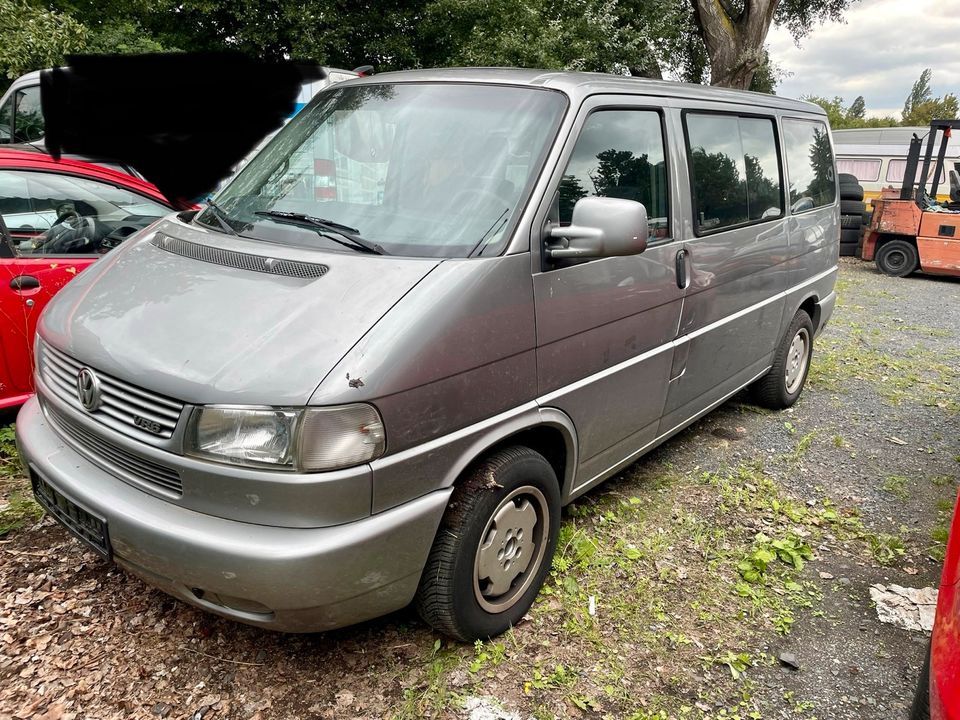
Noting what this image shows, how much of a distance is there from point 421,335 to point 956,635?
1635 millimetres

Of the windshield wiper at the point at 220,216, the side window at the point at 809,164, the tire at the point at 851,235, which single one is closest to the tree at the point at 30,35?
the windshield wiper at the point at 220,216

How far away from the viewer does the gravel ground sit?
2.61 m

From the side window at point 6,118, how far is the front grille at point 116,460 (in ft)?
25.9

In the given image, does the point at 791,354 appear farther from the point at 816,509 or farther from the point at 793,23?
the point at 793,23

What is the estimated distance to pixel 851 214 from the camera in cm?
1519

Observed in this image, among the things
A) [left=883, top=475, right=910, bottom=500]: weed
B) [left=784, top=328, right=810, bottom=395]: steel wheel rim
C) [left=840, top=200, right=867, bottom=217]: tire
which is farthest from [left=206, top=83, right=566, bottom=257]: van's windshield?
[left=840, top=200, right=867, bottom=217]: tire

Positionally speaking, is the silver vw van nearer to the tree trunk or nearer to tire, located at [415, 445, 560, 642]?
tire, located at [415, 445, 560, 642]

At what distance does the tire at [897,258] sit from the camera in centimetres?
1312

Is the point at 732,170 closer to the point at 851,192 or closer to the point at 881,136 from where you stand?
the point at 851,192

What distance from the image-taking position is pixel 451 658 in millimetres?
2793

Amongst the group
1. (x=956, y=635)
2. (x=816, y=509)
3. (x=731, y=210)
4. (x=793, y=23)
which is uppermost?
(x=793, y=23)

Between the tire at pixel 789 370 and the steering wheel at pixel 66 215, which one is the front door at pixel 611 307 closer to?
the tire at pixel 789 370

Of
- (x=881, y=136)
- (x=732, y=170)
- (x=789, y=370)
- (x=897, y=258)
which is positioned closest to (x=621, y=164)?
(x=732, y=170)

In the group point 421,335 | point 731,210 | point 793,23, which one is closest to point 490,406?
point 421,335
